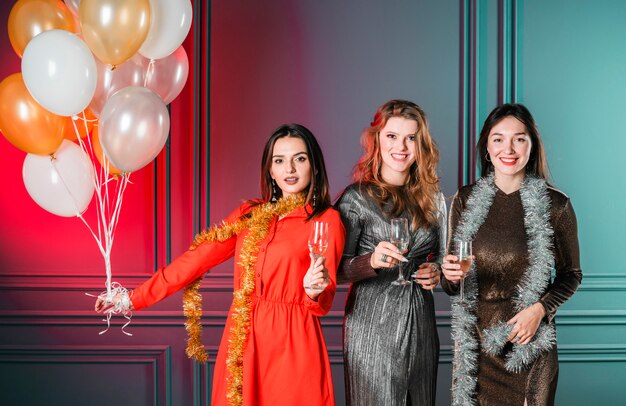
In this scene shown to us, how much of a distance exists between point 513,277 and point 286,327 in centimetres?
93

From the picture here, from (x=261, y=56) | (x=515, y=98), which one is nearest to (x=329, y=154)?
(x=261, y=56)

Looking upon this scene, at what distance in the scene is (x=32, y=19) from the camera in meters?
2.67

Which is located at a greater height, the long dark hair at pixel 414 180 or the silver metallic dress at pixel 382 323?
the long dark hair at pixel 414 180

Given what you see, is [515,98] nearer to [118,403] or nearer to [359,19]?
[359,19]

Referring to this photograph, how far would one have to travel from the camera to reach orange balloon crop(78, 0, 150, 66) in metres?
2.43

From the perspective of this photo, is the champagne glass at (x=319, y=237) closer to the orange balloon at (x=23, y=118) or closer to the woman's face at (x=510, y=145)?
the woman's face at (x=510, y=145)

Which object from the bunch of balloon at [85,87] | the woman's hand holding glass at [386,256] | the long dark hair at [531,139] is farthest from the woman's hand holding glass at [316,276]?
the long dark hair at [531,139]

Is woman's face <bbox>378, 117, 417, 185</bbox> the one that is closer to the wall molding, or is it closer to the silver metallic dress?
the silver metallic dress

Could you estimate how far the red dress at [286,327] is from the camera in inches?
87.7

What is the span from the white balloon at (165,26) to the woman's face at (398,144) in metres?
1.04

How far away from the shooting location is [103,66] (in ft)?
8.77

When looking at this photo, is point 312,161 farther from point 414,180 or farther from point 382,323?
point 382,323

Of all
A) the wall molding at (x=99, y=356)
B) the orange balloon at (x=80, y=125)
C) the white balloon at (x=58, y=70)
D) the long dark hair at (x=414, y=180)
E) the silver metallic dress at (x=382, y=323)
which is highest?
the white balloon at (x=58, y=70)

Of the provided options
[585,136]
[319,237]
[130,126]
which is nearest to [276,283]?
[319,237]
